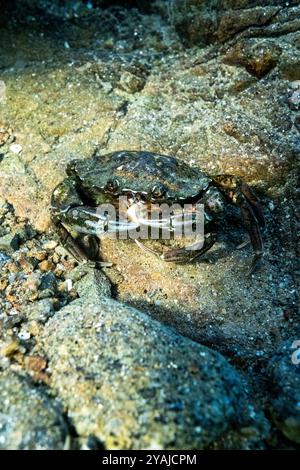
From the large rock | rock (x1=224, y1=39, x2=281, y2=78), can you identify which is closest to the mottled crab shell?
rock (x1=224, y1=39, x2=281, y2=78)

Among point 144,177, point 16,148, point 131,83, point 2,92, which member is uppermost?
point 2,92

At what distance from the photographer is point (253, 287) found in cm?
301

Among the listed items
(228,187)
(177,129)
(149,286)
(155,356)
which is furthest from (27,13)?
(155,356)

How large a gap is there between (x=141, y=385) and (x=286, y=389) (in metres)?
0.82

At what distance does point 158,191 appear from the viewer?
2982mm

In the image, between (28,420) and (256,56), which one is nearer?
(28,420)

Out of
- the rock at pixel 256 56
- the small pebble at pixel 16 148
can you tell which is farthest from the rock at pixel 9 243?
the rock at pixel 256 56

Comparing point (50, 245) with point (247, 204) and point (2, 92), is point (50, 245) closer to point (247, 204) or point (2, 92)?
point (247, 204)

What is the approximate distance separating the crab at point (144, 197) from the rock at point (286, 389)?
80cm

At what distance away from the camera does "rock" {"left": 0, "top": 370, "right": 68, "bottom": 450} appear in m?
1.81

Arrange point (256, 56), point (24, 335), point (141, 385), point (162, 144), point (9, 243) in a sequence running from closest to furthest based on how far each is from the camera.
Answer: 1. point (141, 385)
2. point (24, 335)
3. point (9, 243)
4. point (162, 144)
5. point (256, 56)

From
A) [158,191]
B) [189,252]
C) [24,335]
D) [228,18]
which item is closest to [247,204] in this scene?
[189,252]

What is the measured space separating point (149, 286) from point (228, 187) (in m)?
1.00

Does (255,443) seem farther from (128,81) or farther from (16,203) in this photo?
(128,81)
